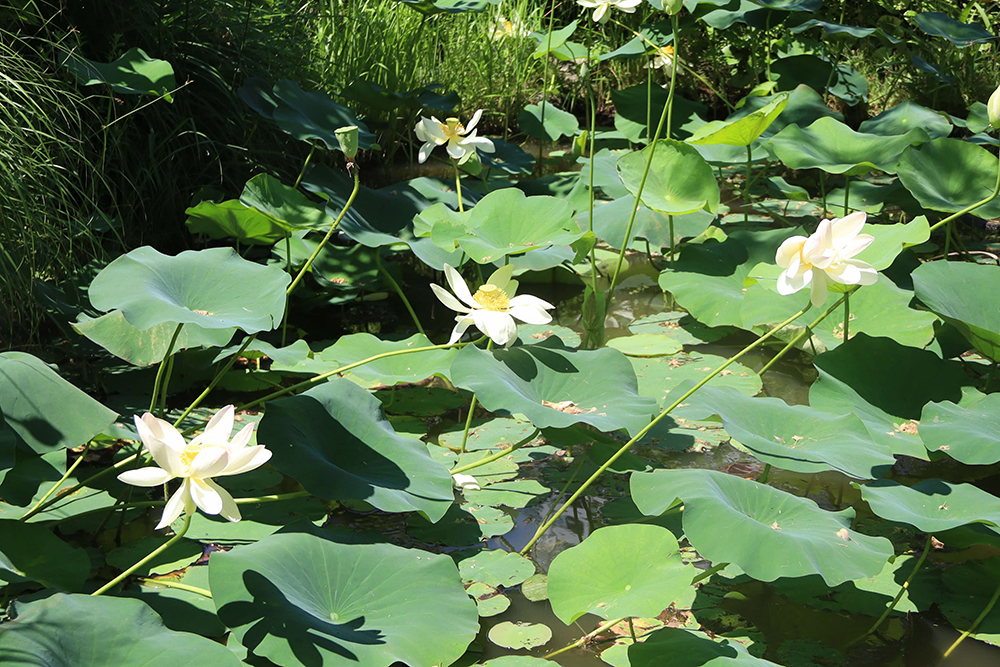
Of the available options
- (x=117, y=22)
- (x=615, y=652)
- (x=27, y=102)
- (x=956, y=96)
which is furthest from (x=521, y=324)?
(x=956, y=96)

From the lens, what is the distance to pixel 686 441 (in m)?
2.03

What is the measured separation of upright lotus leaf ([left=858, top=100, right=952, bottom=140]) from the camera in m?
3.06

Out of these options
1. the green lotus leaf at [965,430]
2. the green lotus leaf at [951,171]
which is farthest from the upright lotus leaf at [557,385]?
the green lotus leaf at [951,171]

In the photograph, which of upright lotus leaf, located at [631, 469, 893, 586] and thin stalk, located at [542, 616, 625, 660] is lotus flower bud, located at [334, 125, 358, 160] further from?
thin stalk, located at [542, 616, 625, 660]

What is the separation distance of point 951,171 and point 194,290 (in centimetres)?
234

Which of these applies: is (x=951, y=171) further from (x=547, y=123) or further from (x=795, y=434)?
(x=547, y=123)

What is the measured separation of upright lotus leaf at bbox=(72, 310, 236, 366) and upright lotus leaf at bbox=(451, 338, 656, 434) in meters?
0.52

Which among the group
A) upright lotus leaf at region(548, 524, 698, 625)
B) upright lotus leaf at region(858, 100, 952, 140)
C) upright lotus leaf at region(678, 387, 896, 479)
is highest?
upright lotus leaf at region(858, 100, 952, 140)

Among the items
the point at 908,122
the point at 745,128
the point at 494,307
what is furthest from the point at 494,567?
the point at 908,122

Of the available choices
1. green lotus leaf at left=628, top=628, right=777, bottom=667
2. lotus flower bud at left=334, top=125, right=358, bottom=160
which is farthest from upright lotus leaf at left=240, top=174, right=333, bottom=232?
green lotus leaf at left=628, top=628, right=777, bottom=667

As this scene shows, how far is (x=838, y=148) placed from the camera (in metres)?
2.63

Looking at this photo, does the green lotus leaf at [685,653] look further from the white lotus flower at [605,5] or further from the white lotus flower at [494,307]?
the white lotus flower at [605,5]

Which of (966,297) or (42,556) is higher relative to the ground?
(966,297)

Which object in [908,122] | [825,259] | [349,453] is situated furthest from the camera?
[908,122]
